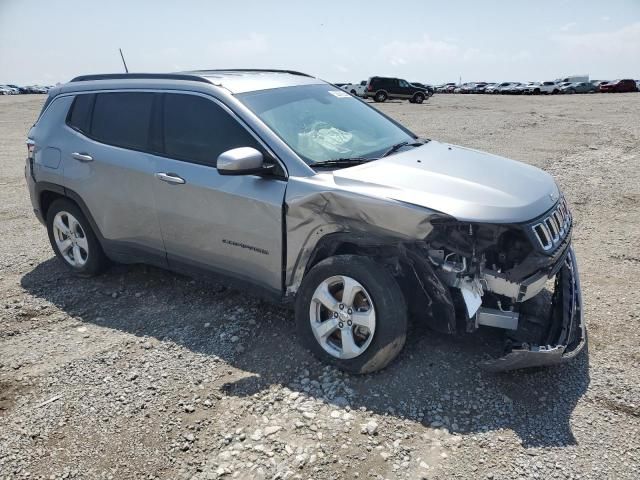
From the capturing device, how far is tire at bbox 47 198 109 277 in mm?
4723

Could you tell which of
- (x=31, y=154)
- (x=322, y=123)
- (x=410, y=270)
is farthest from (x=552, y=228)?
(x=31, y=154)

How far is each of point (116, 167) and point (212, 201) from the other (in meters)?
1.10

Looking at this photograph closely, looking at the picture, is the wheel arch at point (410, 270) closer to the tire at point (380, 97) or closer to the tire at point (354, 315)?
the tire at point (354, 315)

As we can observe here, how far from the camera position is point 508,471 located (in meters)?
2.52

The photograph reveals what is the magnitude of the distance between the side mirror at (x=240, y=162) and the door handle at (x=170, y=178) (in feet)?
2.13

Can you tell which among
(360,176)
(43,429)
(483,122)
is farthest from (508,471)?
(483,122)

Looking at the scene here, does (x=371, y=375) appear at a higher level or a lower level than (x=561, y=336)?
lower

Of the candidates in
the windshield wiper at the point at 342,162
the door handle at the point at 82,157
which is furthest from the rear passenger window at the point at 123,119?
the windshield wiper at the point at 342,162

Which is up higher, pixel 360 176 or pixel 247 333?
pixel 360 176

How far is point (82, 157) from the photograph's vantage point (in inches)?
175

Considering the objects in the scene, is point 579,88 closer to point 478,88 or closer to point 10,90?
point 478,88

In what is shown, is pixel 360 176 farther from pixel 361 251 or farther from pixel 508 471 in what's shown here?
pixel 508 471

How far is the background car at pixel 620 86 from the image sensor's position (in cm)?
4234

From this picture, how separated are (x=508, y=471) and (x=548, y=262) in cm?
116
